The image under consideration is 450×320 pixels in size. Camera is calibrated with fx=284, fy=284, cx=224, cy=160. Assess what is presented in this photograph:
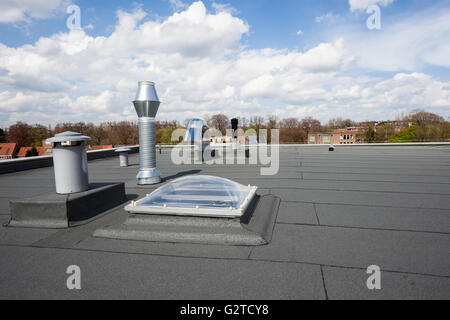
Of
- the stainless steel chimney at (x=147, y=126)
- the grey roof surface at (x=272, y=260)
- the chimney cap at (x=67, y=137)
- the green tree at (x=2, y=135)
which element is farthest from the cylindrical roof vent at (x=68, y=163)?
the green tree at (x=2, y=135)

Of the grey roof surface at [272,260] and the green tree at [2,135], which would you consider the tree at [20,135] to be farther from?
the grey roof surface at [272,260]

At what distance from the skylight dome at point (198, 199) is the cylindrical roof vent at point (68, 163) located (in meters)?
1.46

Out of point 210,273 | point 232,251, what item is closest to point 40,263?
point 210,273

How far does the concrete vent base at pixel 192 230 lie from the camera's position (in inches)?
166

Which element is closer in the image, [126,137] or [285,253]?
[285,253]

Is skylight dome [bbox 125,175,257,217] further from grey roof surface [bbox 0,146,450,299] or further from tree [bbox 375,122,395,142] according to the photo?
tree [bbox 375,122,395,142]

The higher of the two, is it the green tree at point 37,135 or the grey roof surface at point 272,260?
the green tree at point 37,135

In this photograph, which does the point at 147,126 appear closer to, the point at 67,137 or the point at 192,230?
the point at 67,137

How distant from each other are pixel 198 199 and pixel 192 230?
740 millimetres

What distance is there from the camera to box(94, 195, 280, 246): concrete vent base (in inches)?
166

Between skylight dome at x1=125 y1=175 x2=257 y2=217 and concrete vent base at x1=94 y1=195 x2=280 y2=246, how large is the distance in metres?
0.14

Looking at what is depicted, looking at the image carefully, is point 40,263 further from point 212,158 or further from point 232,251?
point 212,158

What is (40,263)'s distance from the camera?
3.63 meters
